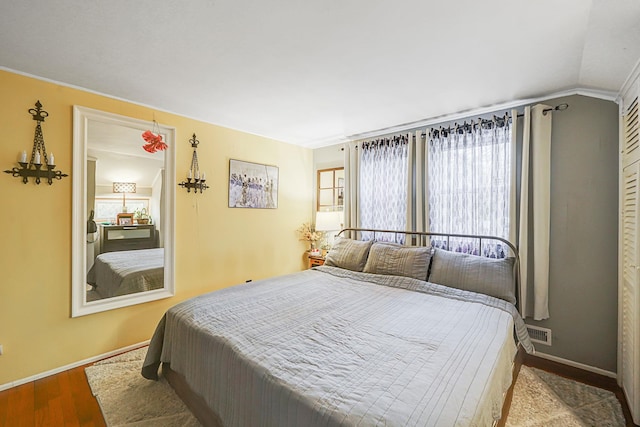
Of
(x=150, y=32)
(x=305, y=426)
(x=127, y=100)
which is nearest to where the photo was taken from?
(x=305, y=426)

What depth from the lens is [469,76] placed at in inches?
85.4

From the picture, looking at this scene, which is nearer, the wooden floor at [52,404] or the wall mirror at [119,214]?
the wooden floor at [52,404]

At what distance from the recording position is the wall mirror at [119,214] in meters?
2.44

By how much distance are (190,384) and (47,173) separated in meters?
2.08

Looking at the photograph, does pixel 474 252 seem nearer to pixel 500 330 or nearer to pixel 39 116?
pixel 500 330

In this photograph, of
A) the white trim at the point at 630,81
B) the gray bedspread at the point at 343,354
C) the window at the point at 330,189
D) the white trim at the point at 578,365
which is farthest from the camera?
the window at the point at 330,189

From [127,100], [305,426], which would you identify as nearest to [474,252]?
[305,426]

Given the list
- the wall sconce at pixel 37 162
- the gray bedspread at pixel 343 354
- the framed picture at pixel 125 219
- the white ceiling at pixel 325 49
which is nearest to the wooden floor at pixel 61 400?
the gray bedspread at pixel 343 354

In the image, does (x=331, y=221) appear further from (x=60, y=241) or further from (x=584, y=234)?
(x=60, y=241)

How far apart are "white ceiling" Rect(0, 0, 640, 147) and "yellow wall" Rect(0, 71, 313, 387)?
10.3 inches

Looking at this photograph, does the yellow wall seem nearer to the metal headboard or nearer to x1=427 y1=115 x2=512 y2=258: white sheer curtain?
the metal headboard

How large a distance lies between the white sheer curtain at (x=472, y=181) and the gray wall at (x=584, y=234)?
38 centimetres

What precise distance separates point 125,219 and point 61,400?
151 centimetres

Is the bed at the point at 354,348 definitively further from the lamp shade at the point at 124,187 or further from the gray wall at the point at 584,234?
the lamp shade at the point at 124,187
